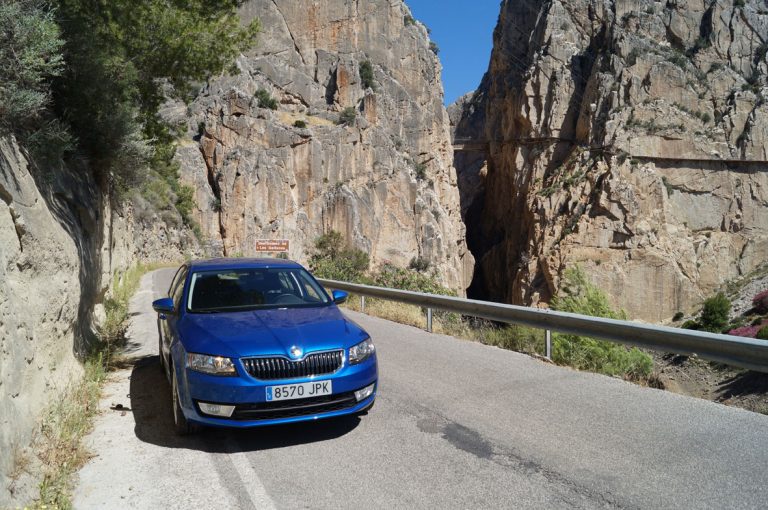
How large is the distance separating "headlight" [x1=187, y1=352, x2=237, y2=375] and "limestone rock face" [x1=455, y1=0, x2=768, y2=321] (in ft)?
144

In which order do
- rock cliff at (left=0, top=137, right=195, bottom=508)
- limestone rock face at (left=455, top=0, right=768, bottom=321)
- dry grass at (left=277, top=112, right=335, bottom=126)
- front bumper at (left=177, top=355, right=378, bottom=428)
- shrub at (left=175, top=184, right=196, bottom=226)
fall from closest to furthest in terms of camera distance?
1. rock cliff at (left=0, top=137, right=195, bottom=508)
2. front bumper at (left=177, top=355, right=378, bottom=428)
3. shrub at (left=175, top=184, right=196, bottom=226)
4. limestone rock face at (left=455, top=0, right=768, bottom=321)
5. dry grass at (left=277, top=112, right=335, bottom=126)

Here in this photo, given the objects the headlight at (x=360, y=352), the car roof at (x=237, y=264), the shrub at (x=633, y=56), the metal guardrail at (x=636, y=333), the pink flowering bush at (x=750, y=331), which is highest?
the shrub at (x=633, y=56)

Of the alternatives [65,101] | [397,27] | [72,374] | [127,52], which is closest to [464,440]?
[72,374]

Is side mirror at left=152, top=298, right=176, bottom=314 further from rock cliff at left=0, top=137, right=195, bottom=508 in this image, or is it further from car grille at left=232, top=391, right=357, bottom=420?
car grille at left=232, top=391, right=357, bottom=420

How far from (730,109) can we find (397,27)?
34.2 m

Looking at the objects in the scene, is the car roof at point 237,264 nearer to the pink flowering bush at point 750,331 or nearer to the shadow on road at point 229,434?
the shadow on road at point 229,434

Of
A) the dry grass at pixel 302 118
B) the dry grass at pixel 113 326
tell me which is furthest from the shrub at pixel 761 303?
the dry grass at pixel 302 118

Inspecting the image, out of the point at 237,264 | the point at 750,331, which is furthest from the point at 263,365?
the point at 750,331

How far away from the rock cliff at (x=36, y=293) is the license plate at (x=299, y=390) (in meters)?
1.62

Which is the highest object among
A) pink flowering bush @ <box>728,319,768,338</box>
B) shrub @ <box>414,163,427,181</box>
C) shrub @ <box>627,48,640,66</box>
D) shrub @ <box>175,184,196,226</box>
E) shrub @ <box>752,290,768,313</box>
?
shrub @ <box>627,48,640,66</box>

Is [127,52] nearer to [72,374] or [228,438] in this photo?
[72,374]

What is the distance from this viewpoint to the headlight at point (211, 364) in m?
4.26

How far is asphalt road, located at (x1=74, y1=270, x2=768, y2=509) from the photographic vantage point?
3562mm

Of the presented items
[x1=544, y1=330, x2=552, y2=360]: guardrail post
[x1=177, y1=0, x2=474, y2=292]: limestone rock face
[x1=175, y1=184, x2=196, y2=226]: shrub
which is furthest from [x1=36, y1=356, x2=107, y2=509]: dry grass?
[x1=177, y1=0, x2=474, y2=292]: limestone rock face
